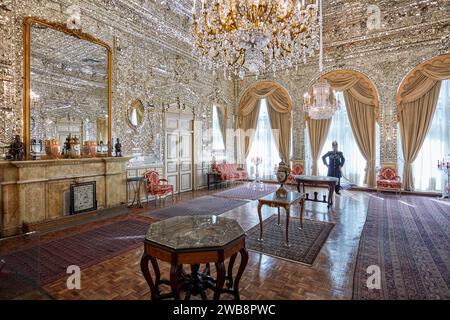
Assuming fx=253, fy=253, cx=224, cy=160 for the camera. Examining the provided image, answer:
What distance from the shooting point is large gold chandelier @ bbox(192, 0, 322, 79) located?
361 centimetres

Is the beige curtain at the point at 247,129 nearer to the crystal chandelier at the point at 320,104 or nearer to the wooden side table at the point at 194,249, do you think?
the crystal chandelier at the point at 320,104

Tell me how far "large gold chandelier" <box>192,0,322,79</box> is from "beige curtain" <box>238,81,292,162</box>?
5.58m

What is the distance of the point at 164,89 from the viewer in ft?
24.8

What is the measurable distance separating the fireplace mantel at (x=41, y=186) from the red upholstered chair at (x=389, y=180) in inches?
303

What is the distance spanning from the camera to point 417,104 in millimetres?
7668

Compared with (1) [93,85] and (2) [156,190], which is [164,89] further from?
(2) [156,190]

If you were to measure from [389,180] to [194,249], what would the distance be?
779 centimetres

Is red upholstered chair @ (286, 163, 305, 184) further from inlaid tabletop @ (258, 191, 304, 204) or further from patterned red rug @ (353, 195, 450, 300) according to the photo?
inlaid tabletop @ (258, 191, 304, 204)

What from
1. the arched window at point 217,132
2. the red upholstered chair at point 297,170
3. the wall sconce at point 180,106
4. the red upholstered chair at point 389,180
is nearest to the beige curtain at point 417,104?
the red upholstered chair at point 389,180

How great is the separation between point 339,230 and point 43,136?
19.1ft

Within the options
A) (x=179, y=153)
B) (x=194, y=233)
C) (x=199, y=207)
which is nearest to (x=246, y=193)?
(x=199, y=207)

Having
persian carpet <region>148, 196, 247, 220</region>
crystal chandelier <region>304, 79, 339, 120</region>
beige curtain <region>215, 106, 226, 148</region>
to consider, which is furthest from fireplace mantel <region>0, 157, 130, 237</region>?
crystal chandelier <region>304, 79, 339, 120</region>

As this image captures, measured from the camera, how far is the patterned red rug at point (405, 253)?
8.70 ft
